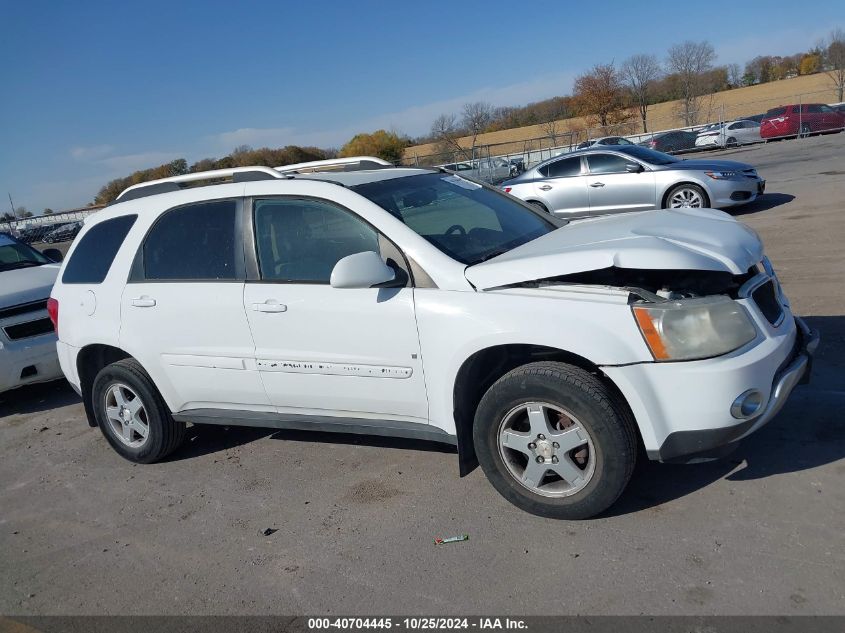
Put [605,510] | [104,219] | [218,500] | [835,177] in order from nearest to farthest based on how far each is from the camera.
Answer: [605,510] < [218,500] < [104,219] < [835,177]

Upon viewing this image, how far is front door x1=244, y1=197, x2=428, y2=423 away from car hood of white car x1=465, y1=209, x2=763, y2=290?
21.5 inches

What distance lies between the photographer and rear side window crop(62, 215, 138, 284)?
17.1 feet

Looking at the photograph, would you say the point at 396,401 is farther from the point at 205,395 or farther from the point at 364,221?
the point at 205,395

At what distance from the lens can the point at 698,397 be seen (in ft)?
10.7

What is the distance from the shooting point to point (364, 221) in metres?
4.14

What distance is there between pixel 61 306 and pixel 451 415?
3.32 m

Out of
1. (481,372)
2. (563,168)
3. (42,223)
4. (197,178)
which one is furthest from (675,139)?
(42,223)

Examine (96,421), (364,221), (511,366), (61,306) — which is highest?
(364,221)

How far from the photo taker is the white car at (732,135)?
3412cm

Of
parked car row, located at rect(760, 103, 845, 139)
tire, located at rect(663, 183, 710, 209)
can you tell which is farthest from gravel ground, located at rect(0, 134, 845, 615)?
parked car row, located at rect(760, 103, 845, 139)

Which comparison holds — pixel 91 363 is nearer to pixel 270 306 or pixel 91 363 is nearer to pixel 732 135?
pixel 270 306

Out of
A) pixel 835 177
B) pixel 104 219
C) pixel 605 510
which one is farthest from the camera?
pixel 835 177

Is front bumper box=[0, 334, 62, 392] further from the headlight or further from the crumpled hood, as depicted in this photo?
the headlight

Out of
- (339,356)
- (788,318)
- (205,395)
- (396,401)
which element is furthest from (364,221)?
(788,318)
